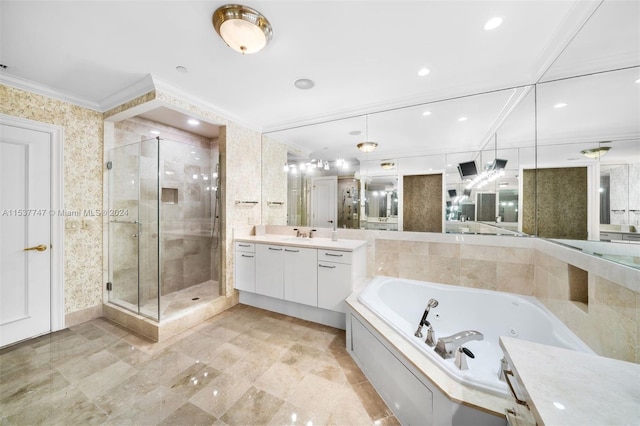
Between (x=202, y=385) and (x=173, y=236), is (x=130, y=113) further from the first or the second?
(x=202, y=385)

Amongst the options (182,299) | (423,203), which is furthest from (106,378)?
(423,203)

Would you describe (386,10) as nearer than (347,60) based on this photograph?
Yes

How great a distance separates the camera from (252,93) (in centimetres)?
242

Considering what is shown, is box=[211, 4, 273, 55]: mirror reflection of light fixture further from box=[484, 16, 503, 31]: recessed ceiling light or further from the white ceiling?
box=[484, 16, 503, 31]: recessed ceiling light

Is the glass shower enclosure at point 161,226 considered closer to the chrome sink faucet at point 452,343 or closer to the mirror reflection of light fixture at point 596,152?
the chrome sink faucet at point 452,343

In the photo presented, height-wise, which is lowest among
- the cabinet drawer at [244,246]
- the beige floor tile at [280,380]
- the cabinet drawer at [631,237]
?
the beige floor tile at [280,380]

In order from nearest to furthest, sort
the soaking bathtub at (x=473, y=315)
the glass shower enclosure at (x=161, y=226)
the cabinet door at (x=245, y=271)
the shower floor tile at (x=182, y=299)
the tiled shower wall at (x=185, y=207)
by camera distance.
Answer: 1. the soaking bathtub at (x=473, y=315)
2. the shower floor tile at (x=182, y=299)
3. the glass shower enclosure at (x=161, y=226)
4. the cabinet door at (x=245, y=271)
5. the tiled shower wall at (x=185, y=207)

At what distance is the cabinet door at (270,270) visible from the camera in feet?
8.76

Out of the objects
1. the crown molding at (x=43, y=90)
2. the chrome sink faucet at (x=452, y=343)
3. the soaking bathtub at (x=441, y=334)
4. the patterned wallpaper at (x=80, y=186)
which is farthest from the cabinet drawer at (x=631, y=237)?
the crown molding at (x=43, y=90)

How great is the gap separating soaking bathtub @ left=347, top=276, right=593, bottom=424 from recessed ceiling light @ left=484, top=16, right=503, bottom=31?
6.96 feet

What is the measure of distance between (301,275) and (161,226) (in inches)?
66.7

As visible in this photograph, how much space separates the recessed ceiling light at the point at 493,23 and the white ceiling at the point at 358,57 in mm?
30

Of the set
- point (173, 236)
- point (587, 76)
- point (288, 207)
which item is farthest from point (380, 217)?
point (173, 236)

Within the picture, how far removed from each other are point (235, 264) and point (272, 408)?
1844mm
